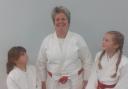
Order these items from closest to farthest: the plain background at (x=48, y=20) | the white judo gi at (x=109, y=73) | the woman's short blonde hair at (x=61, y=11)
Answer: the white judo gi at (x=109, y=73)
the woman's short blonde hair at (x=61, y=11)
the plain background at (x=48, y=20)

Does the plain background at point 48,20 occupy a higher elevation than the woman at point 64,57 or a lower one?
higher

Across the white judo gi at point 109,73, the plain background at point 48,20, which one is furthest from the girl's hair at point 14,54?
the white judo gi at point 109,73

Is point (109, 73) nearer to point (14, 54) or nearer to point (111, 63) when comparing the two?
point (111, 63)

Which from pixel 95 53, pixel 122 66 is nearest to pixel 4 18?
pixel 95 53

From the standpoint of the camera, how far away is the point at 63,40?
2.58 m

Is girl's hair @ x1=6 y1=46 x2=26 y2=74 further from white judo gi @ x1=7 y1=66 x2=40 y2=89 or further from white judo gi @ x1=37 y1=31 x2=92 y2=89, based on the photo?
white judo gi @ x1=37 y1=31 x2=92 y2=89

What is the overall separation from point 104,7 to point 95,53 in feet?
1.20

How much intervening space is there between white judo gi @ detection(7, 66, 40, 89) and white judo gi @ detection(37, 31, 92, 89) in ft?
0.35

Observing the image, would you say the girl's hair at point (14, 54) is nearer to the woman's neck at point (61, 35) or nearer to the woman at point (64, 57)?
the woman at point (64, 57)

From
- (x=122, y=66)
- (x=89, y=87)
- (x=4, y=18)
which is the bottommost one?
(x=89, y=87)

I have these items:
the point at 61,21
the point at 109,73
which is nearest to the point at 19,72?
the point at 61,21

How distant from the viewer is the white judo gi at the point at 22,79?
2514 millimetres

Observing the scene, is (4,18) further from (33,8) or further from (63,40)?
(63,40)

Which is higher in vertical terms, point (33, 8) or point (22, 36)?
point (33, 8)
